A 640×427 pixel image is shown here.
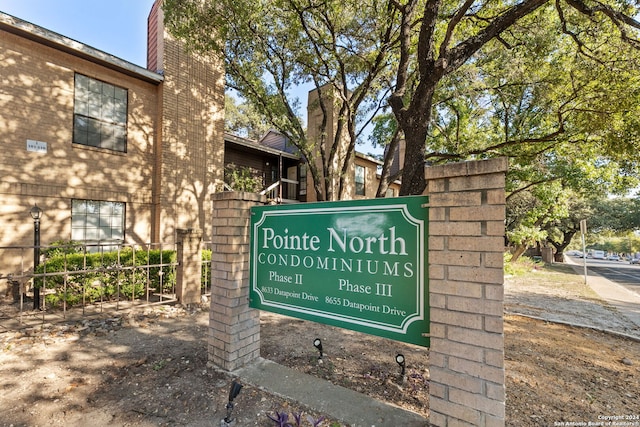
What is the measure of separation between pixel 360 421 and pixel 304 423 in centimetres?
47

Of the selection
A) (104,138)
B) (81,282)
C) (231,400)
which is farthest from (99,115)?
(231,400)

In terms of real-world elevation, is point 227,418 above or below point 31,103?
below

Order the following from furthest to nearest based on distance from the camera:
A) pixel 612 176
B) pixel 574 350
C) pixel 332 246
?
pixel 612 176 < pixel 574 350 < pixel 332 246

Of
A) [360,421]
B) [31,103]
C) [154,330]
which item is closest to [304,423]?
[360,421]

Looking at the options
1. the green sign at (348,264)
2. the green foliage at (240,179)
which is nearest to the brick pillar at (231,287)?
the green sign at (348,264)

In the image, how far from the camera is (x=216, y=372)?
3.28m

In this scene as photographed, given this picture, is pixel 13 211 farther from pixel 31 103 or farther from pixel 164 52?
pixel 164 52

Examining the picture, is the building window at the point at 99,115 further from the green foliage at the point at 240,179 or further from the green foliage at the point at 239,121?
the green foliage at the point at 239,121

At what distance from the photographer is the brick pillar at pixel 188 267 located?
6.27 m

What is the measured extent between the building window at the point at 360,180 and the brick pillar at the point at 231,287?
48.2 feet

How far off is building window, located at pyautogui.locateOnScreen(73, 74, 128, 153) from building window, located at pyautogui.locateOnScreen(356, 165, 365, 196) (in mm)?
12025

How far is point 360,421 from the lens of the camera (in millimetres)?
2436

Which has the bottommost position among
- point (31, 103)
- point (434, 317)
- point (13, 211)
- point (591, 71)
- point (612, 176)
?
point (434, 317)

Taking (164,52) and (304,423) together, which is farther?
(164,52)
